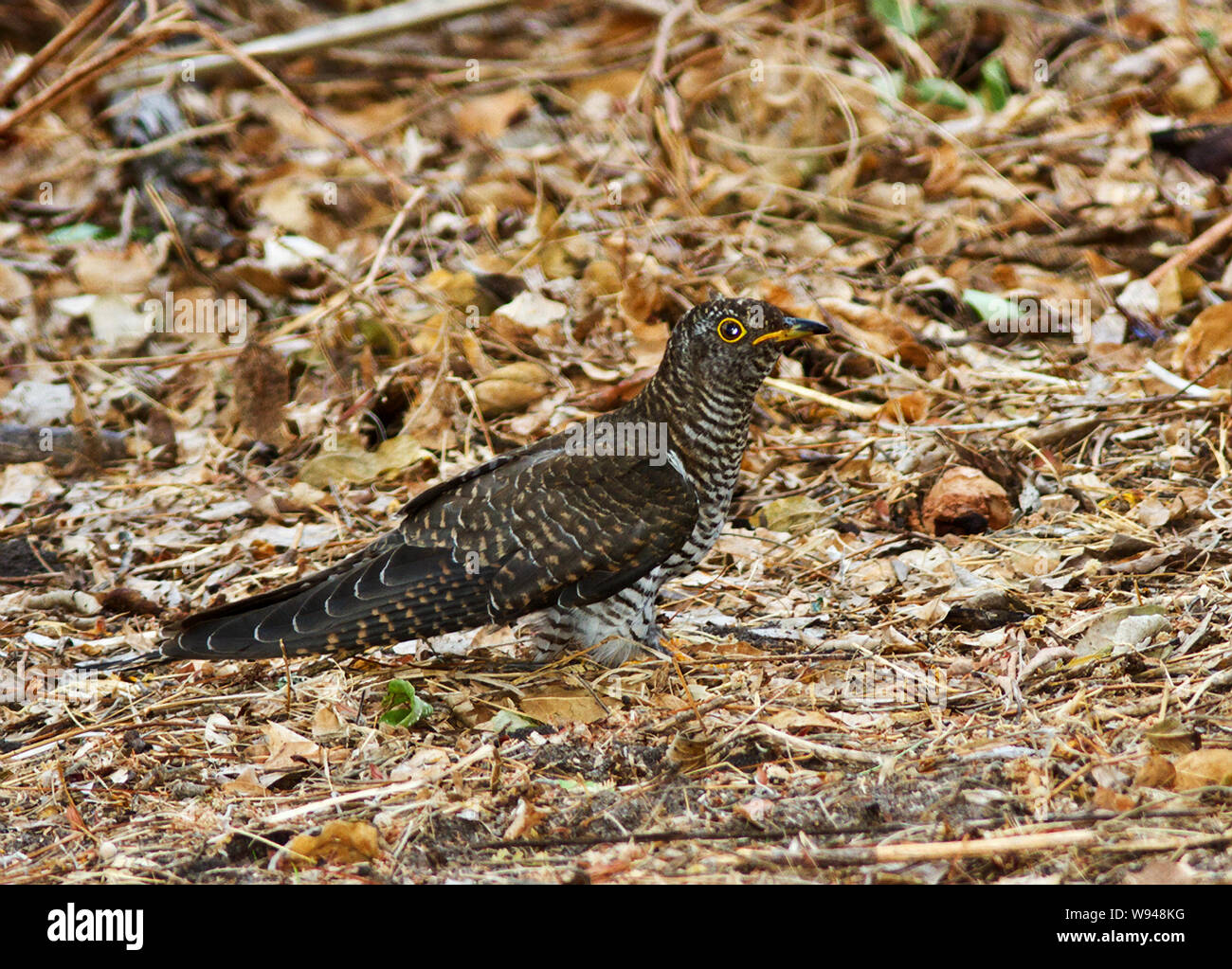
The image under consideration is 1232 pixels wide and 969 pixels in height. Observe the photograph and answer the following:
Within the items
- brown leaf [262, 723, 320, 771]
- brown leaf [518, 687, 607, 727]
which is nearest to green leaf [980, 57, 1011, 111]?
brown leaf [518, 687, 607, 727]

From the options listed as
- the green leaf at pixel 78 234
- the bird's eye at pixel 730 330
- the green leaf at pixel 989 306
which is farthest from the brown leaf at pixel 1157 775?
the green leaf at pixel 78 234

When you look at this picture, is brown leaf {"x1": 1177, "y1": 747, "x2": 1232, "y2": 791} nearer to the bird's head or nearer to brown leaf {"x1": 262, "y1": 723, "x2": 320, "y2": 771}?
the bird's head

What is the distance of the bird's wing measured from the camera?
3.71 metres

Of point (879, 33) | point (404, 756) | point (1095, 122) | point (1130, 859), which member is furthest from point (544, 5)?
point (1130, 859)

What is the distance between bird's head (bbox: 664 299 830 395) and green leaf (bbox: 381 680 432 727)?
52.3 inches

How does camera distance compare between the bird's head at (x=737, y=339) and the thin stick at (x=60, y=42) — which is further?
the thin stick at (x=60, y=42)

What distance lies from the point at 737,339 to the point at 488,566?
3.47 ft

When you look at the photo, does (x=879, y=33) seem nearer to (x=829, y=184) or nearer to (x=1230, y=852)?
(x=829, y=184)

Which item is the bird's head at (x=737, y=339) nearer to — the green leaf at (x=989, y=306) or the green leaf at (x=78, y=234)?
the green leaf at (x=989, y=306)

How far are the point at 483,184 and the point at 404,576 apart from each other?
3879 mm

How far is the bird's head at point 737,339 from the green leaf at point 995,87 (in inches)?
161

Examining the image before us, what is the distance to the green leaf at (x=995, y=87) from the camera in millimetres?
7387

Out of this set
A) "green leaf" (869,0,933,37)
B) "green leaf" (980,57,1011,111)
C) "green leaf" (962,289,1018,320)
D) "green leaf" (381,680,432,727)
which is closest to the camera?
"green leaf" (381,680,432,727)

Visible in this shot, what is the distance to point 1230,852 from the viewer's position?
2.55m
